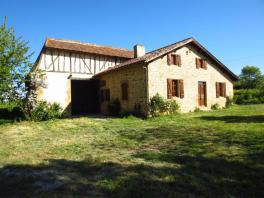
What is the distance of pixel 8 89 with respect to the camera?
48.3 ft

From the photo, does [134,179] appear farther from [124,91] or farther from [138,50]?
[138,50]

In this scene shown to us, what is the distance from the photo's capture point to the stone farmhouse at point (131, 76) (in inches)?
607

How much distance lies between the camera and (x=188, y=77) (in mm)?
17125

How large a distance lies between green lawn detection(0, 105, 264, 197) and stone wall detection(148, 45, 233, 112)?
23.5 ft

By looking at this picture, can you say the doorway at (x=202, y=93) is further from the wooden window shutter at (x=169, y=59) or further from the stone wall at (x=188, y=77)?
the wooden window shutter at (x=169, y=59)

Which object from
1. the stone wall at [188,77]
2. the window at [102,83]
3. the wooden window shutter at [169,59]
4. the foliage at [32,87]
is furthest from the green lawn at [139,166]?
the window at [102,83]

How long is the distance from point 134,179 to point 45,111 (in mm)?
13330

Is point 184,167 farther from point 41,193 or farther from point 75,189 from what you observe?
point 41,193

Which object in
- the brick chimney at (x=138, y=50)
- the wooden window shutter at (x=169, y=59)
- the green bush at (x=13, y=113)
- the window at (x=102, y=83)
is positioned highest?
the brick chimney at (x=138, y=50)

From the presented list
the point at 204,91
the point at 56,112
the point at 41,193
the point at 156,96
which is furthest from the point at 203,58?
the point at 41,193

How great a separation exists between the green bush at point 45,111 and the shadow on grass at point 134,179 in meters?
10.8

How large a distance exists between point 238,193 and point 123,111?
13.1 m

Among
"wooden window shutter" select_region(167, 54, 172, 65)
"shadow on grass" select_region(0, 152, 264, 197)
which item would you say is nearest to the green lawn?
"shadow on grass" select_region(0, 152, 264, 197)

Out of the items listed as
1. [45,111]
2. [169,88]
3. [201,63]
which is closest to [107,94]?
[45,111]
